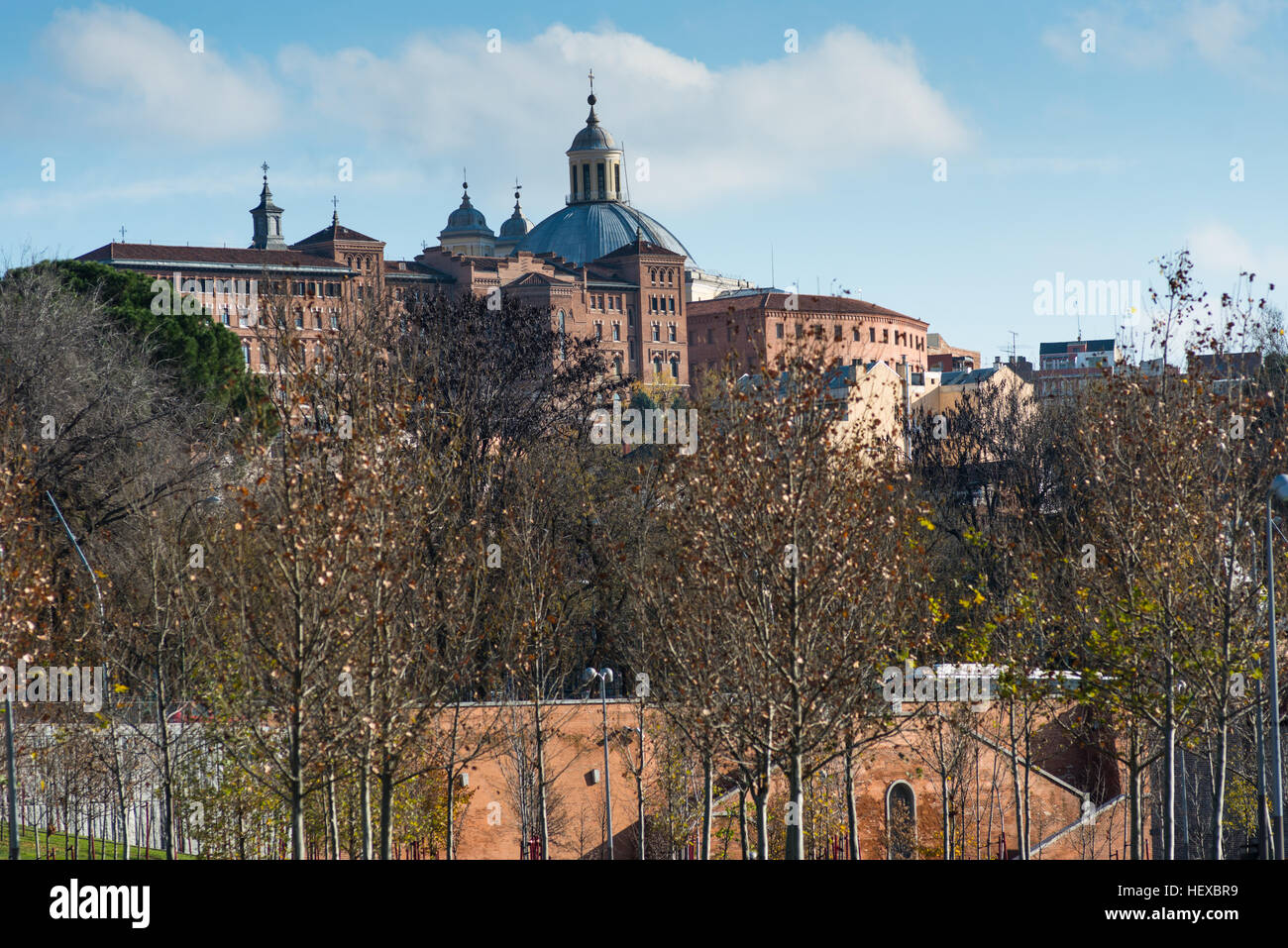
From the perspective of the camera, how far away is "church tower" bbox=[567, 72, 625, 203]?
510ft

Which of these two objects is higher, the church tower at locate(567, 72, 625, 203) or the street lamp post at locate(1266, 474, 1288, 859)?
the church tower at locate(567, 72, 625, 203)

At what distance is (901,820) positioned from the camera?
35031 millimetres

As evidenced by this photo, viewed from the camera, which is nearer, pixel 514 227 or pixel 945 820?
pixel 945 820

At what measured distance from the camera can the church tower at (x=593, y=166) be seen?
156m

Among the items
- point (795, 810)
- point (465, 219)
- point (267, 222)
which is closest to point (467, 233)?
point (465, 219)

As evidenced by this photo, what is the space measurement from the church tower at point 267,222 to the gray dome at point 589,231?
83.1ft

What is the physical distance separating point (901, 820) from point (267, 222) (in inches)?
4346

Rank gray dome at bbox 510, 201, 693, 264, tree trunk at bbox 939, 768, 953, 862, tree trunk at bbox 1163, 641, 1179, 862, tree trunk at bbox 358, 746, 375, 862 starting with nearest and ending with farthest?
tree trunk at bbox 358, 746, 375, 862 → tree trunk at bbox 1163, 641, 1179, 862 → tree trunk at bbox 939, 768, 953, 862 → gray dome at bbox 510, 201, 693, 264

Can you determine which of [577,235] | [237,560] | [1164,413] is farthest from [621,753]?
[577,235]

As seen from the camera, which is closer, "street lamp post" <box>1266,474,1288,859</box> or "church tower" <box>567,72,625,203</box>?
"street lamp post" <box>1266,474,1288,859</box>

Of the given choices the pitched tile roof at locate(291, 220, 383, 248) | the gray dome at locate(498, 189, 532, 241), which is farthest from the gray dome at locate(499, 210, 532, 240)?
the pitched tile roof at locate(291, 220, 383, 248)

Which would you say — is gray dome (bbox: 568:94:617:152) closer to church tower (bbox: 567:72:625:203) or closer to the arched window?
church tower (bbox: 567:72:625:203)

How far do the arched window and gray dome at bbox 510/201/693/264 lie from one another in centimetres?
11195

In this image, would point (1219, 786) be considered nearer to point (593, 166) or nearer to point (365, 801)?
point (365, 801)
